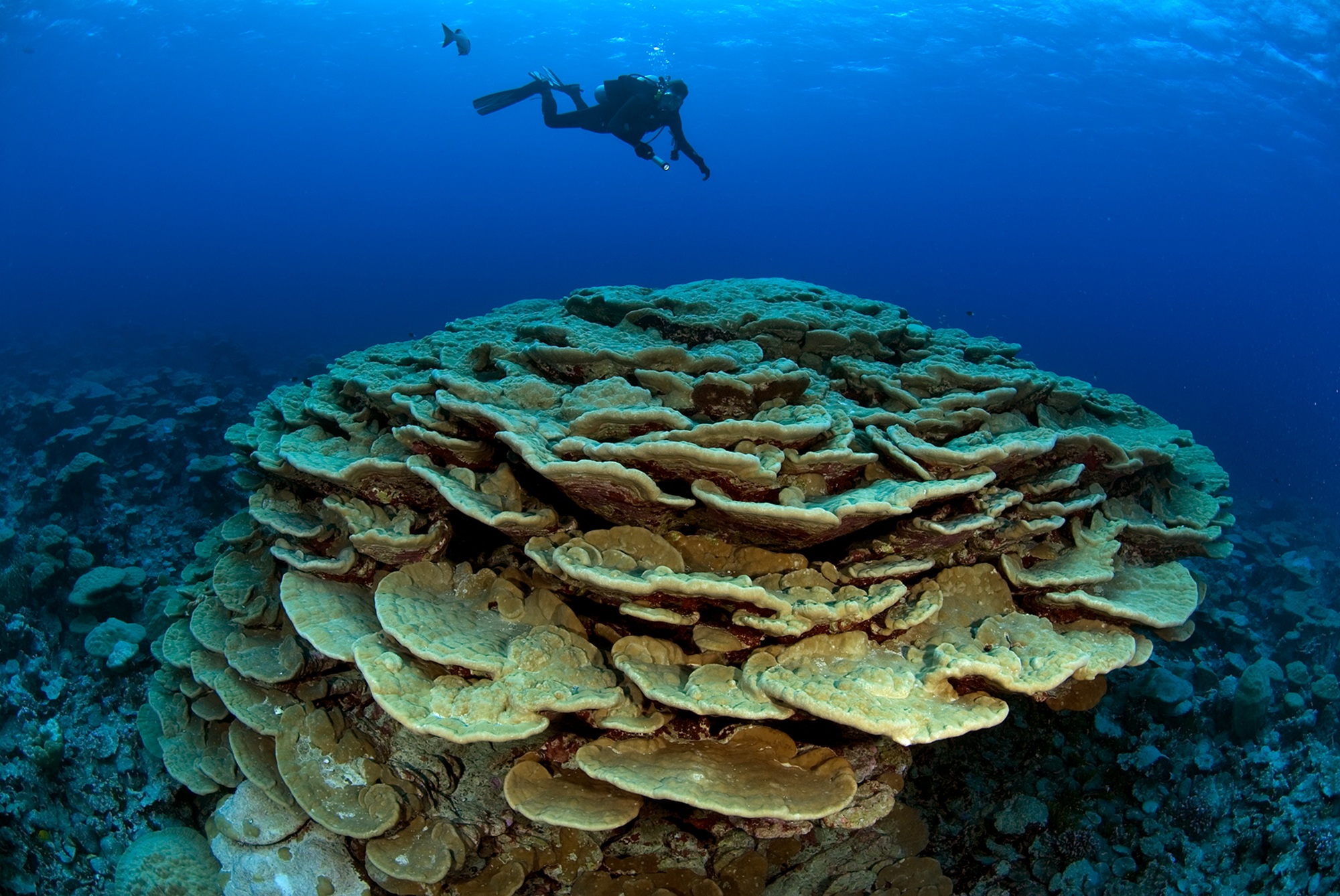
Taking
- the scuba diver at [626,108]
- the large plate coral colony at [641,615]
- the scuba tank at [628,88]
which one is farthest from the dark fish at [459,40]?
the large plate coral colony at [641,615]

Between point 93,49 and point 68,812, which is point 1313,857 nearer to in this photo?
point 68,812

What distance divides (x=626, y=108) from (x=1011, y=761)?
15.1m

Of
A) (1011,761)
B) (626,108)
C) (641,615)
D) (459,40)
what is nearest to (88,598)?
(641,615)

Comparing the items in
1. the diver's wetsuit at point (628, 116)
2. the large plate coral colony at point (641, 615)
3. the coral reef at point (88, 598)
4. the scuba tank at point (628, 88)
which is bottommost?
the coral reef at point (88, 598)

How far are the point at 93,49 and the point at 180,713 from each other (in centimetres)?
7659

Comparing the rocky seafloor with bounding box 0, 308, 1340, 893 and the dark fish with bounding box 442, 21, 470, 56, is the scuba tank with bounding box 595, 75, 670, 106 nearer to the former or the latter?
the dark fish with bounding box 442, 21, 470, 56

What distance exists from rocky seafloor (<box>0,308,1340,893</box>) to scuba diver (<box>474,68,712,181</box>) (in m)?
Answer: 11.5

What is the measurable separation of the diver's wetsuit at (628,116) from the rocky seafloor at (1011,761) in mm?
11701

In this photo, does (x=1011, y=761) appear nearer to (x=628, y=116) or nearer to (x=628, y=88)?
(x=628, y=116)

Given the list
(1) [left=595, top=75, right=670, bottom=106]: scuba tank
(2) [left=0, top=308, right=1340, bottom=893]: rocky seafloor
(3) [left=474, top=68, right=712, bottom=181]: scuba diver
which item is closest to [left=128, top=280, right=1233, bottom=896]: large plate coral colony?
(2) [left=0, top=308, right=1340, bottom=893]: rocky seafloor

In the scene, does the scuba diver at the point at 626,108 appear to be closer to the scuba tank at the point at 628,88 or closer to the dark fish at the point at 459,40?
the scuba tank at the point at 628,88

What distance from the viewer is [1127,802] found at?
4496mm

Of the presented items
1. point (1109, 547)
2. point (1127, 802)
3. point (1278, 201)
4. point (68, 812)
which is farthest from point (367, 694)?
point (1278, 201)

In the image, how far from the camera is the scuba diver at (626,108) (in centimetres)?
1461
